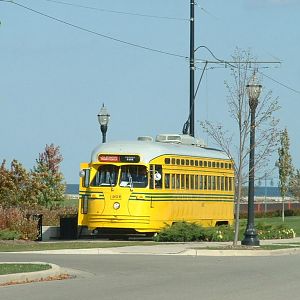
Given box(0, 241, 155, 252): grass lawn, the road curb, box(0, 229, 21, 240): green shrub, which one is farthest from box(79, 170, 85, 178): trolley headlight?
the road curb

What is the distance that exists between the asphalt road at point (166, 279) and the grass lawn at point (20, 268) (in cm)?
80

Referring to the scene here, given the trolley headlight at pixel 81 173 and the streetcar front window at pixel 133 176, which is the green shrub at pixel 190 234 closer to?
the streetcar front window at pixel 133 176

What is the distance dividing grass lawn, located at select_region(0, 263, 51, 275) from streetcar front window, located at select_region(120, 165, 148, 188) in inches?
490

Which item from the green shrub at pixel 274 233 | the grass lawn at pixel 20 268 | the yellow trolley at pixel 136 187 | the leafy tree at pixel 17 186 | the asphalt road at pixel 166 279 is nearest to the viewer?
the asphalt road at pixel 166 279

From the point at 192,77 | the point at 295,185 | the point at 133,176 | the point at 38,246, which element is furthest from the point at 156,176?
the point at 295,185

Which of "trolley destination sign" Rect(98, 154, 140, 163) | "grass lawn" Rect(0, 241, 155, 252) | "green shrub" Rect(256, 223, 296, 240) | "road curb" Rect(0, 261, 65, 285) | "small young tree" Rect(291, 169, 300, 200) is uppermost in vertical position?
"small young tree" Rect(291, 169, 300, 200)

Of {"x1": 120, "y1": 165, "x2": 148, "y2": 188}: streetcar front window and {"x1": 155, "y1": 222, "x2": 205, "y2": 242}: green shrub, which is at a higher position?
{"x1": 120, "y1": 165, "x2": 148, "y2": 188}: streetcar front window

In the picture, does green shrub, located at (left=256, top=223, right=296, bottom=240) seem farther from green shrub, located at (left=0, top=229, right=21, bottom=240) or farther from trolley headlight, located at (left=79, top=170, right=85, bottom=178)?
green shrub, located at (left=0, top=229, right=21, bottom=240)

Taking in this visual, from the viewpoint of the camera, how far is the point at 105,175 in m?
32.6

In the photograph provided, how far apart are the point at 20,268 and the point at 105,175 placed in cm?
1363

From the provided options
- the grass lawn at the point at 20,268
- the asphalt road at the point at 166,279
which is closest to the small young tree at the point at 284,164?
the asphalt road at the point at 166,279

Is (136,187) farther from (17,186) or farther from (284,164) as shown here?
(284,164)

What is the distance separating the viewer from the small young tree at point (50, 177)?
45950 mm

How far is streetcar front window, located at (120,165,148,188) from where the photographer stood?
32.2 m
